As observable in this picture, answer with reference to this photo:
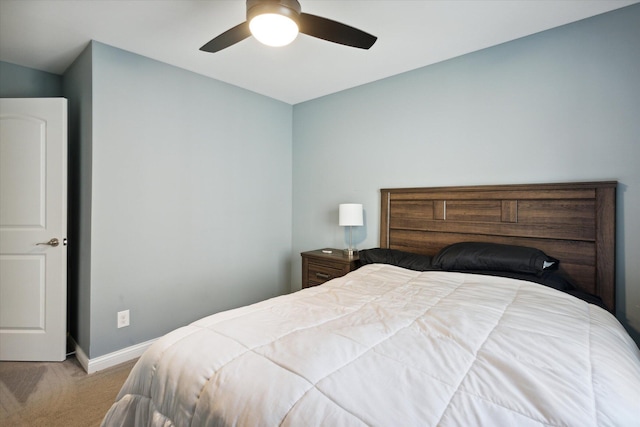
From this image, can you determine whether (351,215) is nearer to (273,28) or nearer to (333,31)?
(333,31)

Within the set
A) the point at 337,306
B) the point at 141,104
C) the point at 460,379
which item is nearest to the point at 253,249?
the point at 141,104

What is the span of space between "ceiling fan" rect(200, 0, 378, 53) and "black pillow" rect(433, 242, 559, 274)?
1511mm

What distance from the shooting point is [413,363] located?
3.07ft

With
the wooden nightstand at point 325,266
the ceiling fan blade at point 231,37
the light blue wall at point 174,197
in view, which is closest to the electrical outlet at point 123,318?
the light blue wall at point 174,197

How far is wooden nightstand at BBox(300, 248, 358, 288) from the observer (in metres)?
2.76

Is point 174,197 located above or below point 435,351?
above

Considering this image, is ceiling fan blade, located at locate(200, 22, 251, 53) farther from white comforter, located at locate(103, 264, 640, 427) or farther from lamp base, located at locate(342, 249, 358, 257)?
lamp base, located at locate(342, 249, 358, 257)

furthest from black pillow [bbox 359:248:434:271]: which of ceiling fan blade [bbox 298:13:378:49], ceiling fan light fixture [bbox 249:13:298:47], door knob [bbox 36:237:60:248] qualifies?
door knob [bbox 36:237:60:248]

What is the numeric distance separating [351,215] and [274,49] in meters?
1.54

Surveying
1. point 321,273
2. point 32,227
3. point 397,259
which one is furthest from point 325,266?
point 32,227

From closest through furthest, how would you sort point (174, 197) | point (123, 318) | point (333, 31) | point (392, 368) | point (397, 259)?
point (392, 368) → point (333, 31) → point (123, 318) → point (397, 259) → point (174, 197)

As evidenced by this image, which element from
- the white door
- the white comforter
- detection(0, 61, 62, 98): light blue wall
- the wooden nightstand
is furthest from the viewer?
the wooden nightstand

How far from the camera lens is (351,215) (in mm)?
2912

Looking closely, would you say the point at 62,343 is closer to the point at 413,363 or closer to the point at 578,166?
the point at 413,363
